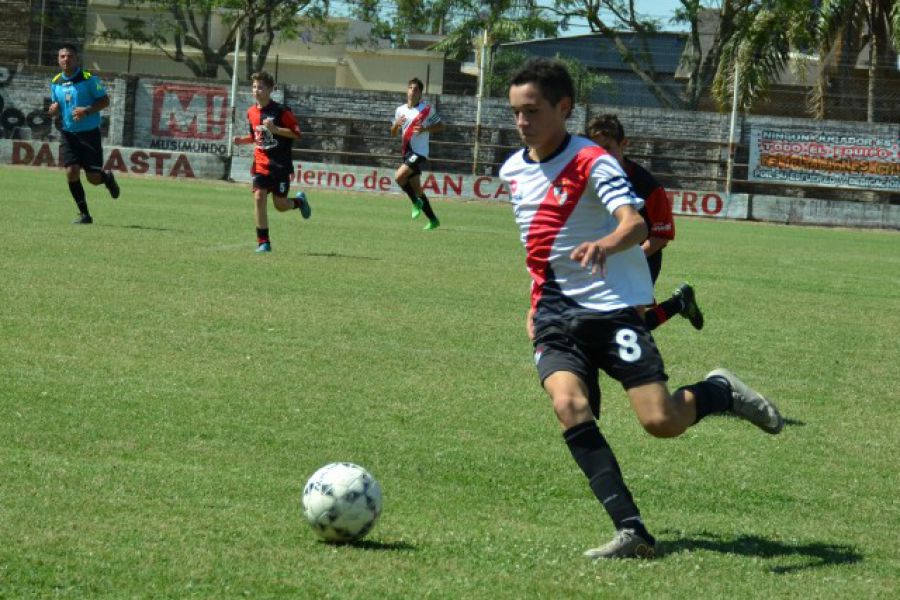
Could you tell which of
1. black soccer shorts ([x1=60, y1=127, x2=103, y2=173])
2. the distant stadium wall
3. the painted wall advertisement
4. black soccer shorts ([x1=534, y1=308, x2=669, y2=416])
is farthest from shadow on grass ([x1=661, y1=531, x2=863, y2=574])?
the painted wall advertisement

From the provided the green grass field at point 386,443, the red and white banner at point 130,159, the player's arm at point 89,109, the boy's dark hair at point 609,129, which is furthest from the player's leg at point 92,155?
the red and white banner at point 130,159

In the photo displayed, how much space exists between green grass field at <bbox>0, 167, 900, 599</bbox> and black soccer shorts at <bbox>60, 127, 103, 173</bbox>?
3307 millimetres

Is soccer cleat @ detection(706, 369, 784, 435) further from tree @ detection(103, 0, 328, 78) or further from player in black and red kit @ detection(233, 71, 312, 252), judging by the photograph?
tree @ detection(103, 0, 328, 78)

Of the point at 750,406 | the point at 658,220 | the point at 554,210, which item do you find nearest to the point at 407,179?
the point at 658,220

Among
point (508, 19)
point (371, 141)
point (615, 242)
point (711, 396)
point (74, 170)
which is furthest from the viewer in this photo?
point (508, 19)

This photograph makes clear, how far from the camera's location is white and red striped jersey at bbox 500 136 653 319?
5094 millimetres

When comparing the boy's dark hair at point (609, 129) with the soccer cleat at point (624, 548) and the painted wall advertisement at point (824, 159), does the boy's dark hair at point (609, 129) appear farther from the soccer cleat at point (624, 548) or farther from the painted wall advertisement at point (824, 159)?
the painted wall advertisement at point (824, 159)

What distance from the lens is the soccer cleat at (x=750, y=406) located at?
18.5 feet

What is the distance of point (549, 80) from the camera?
503 centimetres

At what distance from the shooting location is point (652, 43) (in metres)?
49.9

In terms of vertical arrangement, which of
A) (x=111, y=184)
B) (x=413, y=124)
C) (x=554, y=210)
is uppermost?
(x=413, y=124)

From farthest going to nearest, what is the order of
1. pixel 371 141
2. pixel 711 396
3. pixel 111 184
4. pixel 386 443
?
pixel 371 141
pixel 111 184
pixel 386 443
pixel 711 396

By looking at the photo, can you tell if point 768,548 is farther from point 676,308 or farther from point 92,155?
point 92,155

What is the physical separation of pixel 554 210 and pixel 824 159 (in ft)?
89.9
